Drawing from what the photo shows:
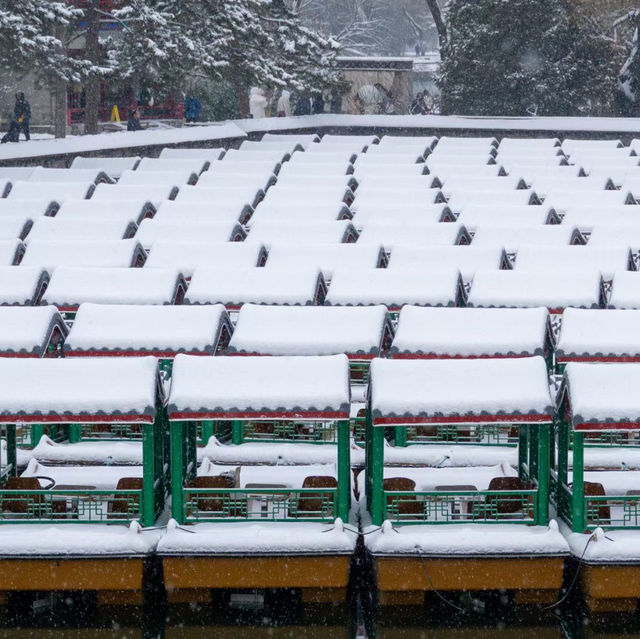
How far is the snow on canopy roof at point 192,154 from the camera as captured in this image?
120 ft

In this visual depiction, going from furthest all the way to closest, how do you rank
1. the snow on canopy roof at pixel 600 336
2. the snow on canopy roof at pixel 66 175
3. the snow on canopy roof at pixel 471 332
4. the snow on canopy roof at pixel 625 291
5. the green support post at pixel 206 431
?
the snow on canopy roof at pixel 66 175 → the snow on canopy roof at pixel 625 291 → the snow on canopy roof at pixel 600 336 → the snow on canopy roof at pixel 471 332 → the green support post at pixel 206 431

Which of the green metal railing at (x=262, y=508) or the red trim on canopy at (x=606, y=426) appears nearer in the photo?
the red trim on canopy at (x=606, y=426)

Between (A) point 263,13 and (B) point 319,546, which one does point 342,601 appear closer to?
(B) point 319,546

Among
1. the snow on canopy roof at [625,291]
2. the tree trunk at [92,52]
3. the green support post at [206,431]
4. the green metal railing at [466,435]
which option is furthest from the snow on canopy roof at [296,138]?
the green support post at [206,431]

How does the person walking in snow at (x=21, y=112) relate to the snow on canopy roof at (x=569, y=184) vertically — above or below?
above

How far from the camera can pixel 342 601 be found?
13828 millimetres

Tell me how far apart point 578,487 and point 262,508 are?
10.6ft

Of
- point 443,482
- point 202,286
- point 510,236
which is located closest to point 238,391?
point 443,482

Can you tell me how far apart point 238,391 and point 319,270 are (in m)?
7.29

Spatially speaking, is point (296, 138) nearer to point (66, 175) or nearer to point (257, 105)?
point (257, 105)

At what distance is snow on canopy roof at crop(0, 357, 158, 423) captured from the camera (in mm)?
13961

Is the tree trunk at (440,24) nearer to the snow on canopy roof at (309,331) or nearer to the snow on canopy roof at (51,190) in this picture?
the snow on canopy roof at (51,190)

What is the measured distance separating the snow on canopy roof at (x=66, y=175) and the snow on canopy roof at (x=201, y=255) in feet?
28.0

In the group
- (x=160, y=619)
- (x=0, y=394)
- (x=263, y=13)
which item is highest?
(x=263, y=13)
